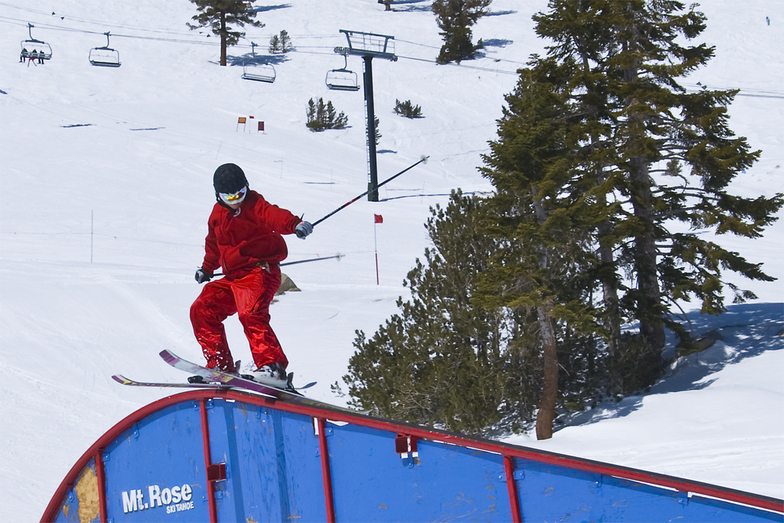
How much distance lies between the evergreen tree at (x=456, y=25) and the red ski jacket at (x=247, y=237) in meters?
47.1

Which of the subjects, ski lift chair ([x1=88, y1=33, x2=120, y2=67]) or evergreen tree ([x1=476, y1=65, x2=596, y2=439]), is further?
ski lift chair ([x1=88, y1=33, x2=120, y2=67])

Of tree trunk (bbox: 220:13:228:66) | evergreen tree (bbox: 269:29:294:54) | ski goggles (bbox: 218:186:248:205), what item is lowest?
ski goggles (bbox: 218:186:248:205)

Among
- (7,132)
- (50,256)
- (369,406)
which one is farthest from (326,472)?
(7,132)

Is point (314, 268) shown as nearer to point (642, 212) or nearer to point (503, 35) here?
point (642, 212)

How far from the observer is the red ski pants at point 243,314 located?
5242mm

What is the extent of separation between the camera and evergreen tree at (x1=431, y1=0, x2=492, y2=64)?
51.1 meters

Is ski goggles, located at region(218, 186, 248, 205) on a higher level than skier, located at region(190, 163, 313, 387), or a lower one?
higher

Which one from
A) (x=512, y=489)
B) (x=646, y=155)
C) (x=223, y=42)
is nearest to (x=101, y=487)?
(x=512, y=489)

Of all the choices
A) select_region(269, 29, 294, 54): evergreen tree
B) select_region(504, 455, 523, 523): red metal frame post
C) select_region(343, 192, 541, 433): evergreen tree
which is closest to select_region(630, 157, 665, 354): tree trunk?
select_region(343, 192, 541, 433): evergreen tree

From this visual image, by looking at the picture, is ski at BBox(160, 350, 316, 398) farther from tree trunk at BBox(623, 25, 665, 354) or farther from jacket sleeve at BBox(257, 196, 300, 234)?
tree trunk at BBox(623, 25, 665, 354)

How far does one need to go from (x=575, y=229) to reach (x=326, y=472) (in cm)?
820

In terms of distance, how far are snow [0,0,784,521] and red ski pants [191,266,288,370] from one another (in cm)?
386

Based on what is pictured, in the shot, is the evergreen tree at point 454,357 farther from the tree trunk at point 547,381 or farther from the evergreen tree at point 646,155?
the evergreen tree at point 646,155

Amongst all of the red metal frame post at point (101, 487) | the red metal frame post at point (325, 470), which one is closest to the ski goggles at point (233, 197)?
the red metal frame post at point (325, 470)
